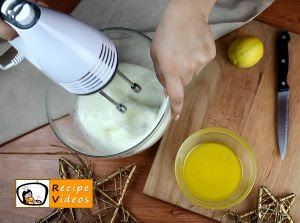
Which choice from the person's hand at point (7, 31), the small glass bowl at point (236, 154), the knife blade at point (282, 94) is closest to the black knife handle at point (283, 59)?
the knife blade at point (282, 94)

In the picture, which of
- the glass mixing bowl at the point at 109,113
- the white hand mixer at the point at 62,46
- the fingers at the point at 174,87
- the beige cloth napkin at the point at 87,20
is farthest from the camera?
the beige cloth napkin at the point at 87,20

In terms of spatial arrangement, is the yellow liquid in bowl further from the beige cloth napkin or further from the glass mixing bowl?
the beige cloth napkin

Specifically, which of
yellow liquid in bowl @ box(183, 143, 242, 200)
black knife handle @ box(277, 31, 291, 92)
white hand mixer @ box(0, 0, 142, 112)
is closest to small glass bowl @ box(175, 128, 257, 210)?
yellow liquid in bowl @ box(183, 143, 242, 200)

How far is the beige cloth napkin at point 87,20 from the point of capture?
73 cm

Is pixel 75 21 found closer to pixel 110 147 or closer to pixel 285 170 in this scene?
pixel 110 147

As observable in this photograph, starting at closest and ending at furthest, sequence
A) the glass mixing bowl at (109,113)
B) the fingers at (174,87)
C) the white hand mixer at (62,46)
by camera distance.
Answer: the white hand mixer at (62,46) → the fingers at (174,87) → the glass mixing bowl at (109,113)

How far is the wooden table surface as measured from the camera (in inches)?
27.5

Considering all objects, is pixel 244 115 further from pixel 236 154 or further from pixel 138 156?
pixel 138 156

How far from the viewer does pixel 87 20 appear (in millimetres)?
809

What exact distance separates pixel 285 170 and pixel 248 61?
20cm

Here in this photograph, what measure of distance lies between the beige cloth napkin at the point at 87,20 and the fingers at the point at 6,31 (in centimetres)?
29

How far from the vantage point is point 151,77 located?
0.65 m

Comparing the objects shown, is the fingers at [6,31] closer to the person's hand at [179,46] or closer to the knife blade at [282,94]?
the person's hand at [179,46]

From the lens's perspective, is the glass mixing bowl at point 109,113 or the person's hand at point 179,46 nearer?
the person's hand at point 179,46
